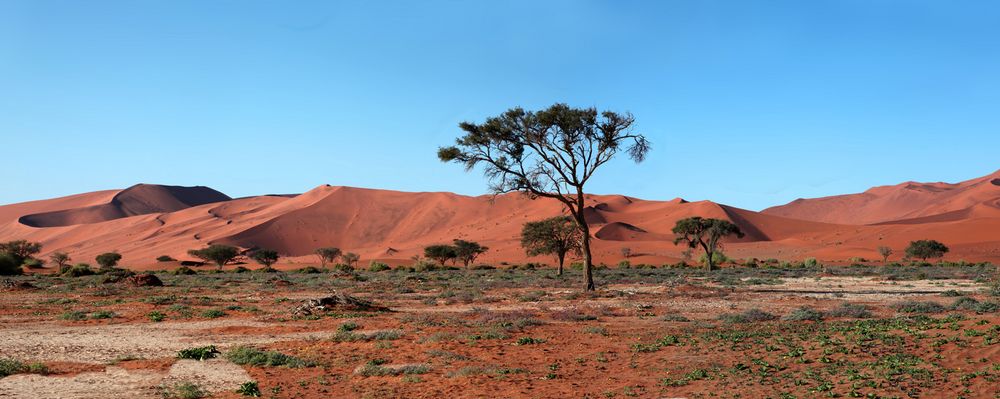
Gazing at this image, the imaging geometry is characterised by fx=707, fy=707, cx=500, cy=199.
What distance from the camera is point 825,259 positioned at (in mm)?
80562

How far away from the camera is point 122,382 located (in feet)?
35.6

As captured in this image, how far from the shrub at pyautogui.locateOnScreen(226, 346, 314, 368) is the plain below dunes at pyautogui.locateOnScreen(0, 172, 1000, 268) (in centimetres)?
6923

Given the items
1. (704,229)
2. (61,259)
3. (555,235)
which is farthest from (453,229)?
(555,235)

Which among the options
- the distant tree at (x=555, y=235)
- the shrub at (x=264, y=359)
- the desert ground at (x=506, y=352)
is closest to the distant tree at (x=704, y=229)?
the distant tree at (x=555, y=235)

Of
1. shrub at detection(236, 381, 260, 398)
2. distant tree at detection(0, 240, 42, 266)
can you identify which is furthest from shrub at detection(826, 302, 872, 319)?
distant tree at detection(0, 240, 42, 266)

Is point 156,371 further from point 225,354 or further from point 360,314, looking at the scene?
point 360,314

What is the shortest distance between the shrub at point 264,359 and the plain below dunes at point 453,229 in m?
69.2

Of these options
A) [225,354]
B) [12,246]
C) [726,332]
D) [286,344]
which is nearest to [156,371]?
[225,354]

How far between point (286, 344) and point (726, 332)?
961cm

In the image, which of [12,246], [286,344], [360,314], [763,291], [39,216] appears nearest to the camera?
[286,344]

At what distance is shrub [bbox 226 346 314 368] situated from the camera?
12540mm

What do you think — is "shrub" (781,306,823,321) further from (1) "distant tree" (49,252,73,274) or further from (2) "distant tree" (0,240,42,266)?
(2) "distant tree" (0,240,42,266)

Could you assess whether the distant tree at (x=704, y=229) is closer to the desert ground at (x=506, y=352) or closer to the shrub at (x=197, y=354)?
the desert ground at (x=506, y=352)

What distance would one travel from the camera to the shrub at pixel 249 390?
10047 mm
